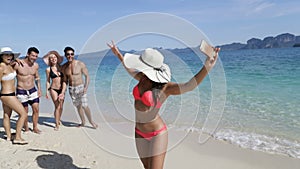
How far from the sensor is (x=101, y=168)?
13.9 ft

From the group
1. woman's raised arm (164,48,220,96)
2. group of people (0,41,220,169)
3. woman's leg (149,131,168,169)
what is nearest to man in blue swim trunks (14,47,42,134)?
group of people (0,41,220,169)

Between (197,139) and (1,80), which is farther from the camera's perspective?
(197,139)

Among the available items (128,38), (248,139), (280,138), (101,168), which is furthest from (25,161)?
(280,138)

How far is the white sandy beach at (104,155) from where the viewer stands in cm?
436

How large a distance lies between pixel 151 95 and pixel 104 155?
2404 millimetres

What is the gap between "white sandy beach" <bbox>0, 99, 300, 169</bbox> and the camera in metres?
4.36

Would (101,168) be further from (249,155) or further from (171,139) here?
(249,155)

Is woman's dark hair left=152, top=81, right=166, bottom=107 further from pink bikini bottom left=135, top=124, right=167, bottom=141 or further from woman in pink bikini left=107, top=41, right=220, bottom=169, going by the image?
pink bikini bottom left=135, top=124, right=167, bottom=141

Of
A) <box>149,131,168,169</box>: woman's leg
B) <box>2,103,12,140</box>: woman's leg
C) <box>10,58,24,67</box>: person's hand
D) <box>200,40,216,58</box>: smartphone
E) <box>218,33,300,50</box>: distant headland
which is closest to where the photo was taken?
<box>200,40,216,58</box>: smartphone

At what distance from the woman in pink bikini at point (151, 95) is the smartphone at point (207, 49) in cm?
10

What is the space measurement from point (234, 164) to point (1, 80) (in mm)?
4175

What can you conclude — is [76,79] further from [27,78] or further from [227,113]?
[227,113]

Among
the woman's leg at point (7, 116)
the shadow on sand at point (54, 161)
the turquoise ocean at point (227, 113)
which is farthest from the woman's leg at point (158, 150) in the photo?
the woman's leg at point (7, 116)

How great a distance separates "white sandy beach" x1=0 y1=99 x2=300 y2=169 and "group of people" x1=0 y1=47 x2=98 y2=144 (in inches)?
17.4
